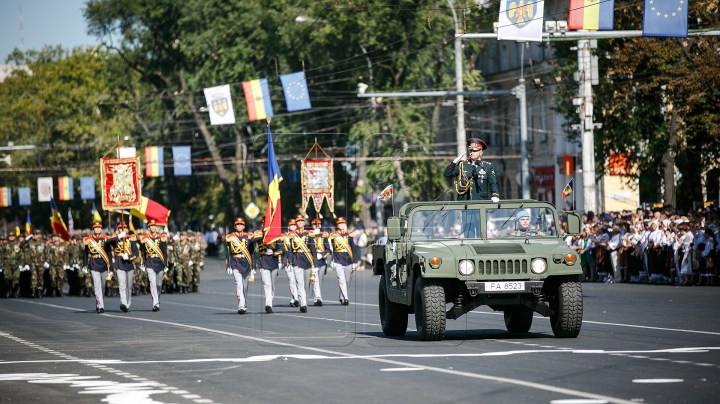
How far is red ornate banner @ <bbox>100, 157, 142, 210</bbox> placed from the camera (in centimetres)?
3759

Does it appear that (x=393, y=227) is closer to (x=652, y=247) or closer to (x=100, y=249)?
(x=100, y=249)

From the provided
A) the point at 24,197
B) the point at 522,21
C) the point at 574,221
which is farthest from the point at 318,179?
the point at 24,197

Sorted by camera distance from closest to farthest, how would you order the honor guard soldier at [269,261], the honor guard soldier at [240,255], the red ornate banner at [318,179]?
the honor guard soldier at [269,261] → the honor guard soldier at [240,255] → the red ornate banner at [318,179]

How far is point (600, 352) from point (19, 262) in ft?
96.7

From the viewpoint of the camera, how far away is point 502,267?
16125 mm

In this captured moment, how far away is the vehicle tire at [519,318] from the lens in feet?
59.4

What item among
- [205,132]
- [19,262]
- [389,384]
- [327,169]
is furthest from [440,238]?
[205,132]

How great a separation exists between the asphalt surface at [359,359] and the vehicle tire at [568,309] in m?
0.15

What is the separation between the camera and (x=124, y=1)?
234 feet

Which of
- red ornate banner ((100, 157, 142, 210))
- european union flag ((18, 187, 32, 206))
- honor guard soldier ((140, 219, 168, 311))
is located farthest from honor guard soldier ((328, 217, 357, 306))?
european union flag ((18, 187, 32, 206))

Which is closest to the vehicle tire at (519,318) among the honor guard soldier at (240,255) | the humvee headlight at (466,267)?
the humvee headlight at (466,267)

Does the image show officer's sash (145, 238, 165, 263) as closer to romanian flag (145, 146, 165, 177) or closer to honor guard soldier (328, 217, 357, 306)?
honor guard soldier (328, 217, 357, 306)

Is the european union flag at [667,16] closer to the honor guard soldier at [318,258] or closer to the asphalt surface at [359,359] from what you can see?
the asphalt surface at [359,359]

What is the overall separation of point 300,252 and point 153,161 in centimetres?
3541
